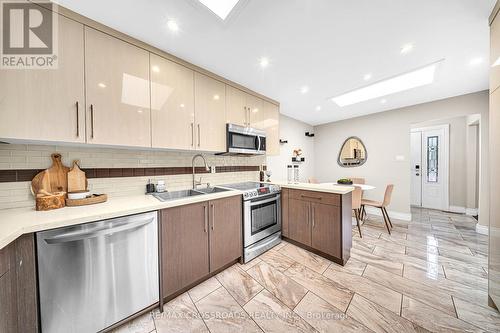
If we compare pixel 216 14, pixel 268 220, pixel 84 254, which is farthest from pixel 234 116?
pixel 84 254

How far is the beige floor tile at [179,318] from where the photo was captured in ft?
4.20

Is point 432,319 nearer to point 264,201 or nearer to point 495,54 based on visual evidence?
point 264,201

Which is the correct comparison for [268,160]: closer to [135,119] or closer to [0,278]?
[135,119]

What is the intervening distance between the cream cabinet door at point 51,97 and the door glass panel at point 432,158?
6825mm

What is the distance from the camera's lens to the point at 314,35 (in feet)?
5.20

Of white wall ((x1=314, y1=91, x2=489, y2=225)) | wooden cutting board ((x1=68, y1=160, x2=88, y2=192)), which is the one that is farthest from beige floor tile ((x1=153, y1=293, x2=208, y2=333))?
white wall ((x1=314, y1=91, x2=489, y2=225))

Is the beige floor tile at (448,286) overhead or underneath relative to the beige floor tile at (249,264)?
overhead

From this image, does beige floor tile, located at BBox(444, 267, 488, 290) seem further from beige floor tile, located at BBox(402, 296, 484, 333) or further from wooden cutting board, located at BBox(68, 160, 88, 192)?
wooden cutting board, located at BBox(68, 160, 88, 192)

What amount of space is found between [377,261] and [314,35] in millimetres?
2678

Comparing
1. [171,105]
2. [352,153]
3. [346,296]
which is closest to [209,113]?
[171,105]

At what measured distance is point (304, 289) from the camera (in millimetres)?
1676

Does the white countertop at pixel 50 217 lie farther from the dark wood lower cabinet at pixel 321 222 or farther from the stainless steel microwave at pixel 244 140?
the dark wood lower cabinet at pixel 321 222

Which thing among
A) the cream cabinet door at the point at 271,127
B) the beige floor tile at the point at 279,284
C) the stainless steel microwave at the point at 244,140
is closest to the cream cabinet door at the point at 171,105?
the stainless steel microwave at the point at 244,140

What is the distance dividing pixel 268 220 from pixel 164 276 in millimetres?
1428
